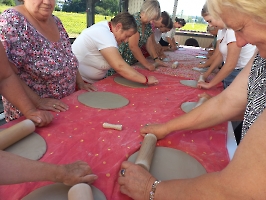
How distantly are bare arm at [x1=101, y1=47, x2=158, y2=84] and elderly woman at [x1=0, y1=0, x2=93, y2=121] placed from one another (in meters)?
0.35

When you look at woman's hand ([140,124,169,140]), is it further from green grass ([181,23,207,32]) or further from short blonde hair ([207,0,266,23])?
green grass ([181,23,207,32])

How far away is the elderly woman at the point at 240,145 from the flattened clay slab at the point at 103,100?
37 centimetres

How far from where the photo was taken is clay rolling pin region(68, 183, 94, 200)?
654 mm

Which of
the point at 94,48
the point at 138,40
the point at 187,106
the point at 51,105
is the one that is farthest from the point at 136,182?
the point at 138,40

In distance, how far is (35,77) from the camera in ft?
4.61

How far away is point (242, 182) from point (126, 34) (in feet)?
5.66

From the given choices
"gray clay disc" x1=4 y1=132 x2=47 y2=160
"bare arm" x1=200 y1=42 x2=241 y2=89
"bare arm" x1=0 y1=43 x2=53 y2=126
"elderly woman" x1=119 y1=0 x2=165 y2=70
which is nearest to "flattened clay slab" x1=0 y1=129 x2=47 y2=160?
"gray clay disc" x1=4 y1=132 x2=47 y2=160

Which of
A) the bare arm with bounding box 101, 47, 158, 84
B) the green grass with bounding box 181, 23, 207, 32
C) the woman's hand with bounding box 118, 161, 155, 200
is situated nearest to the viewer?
the woman's hand with bounding box 118, 161, 155, 200

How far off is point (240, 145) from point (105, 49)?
4.83 ft

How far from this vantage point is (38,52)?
136 cm

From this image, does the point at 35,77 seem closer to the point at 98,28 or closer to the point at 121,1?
the point at 98,28

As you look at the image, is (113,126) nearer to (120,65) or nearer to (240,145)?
(240,145)

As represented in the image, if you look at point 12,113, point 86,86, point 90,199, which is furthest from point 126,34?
point 90,199

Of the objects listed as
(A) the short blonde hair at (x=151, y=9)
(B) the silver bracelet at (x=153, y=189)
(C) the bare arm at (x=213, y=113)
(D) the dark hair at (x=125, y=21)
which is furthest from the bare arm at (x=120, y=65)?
(B) the silver bracelet at (x=153, y=189)
